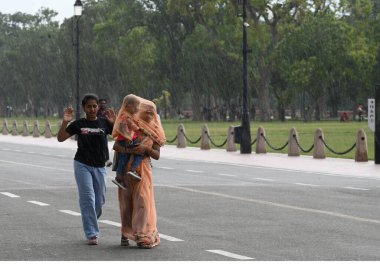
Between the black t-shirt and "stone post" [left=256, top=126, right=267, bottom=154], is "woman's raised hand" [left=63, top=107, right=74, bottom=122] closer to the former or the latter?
the black t-shirt

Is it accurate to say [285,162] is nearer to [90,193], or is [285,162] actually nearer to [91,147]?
[91,147]

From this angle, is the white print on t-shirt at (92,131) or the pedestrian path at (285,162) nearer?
the white print on t-shirt at (92,131)

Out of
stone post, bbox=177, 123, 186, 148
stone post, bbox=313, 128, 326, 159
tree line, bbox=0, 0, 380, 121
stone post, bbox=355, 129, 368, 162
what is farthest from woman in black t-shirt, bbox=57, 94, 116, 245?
tree line, bbox=0, 0, 380, 121

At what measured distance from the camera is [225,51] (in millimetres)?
102812

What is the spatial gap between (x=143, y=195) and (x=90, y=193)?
0.74 meters

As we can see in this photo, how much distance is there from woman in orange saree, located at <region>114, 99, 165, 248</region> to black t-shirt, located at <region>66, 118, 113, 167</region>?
1.45 ft

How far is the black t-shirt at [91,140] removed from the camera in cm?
1227

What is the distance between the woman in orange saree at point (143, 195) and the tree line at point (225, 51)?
64708mm

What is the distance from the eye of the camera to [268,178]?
80.6 feet

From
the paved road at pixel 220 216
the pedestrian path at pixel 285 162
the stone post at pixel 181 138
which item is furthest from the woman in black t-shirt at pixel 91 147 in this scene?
the stone post at pixel 181 138

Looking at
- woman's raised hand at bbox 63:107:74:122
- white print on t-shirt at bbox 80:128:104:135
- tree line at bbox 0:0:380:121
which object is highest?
tree line at bbox 0:0:380:121

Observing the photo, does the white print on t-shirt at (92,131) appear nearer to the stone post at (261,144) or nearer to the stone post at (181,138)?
the stone post at (261,144)

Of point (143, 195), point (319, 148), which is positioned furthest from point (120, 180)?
point (319, 148)

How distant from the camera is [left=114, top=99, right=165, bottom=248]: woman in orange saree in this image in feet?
37.9
